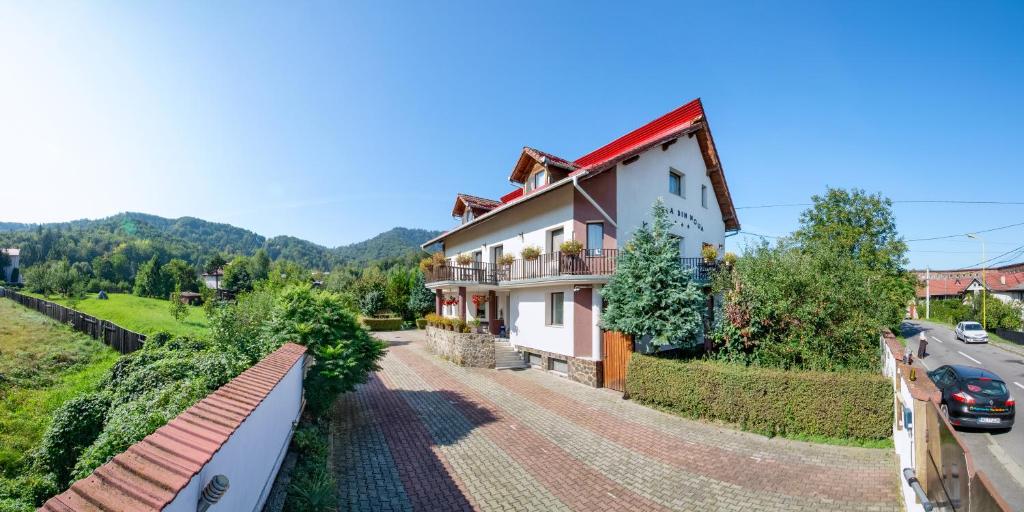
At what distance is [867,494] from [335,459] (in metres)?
9.66

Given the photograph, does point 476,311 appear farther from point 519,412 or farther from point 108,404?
point 108,404

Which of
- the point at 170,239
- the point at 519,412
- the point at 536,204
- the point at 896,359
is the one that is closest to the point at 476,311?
the point at 536,204

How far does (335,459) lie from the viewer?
26.3 ft

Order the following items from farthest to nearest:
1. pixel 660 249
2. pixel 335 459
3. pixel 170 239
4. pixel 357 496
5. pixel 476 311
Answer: pixel 170 239 → pixel 476 311 → pixel 660 249 → pixel 335 459 → pixel 357 496

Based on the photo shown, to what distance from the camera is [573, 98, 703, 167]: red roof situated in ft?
57.9

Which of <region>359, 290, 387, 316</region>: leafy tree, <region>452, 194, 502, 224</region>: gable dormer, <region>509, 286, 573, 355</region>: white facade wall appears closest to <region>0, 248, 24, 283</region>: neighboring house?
<region>359, 290, 387, 316</region>: leafy tree

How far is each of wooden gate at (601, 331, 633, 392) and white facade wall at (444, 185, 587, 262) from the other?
400 cm

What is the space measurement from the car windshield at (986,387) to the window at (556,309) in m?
11.7

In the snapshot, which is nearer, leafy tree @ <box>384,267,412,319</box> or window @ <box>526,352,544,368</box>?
window @ <box>526,352,544,368</box>

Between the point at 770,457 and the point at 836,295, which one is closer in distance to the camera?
the point at 770,457

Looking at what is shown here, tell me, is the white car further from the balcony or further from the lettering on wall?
the balcony

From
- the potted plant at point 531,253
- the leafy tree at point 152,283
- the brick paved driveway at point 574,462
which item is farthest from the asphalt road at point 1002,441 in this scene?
the leafy tree at point 152,283

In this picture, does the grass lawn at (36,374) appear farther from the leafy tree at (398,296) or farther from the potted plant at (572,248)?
the leafy tree at (398,296)

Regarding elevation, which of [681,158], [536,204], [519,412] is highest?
[681,158]
